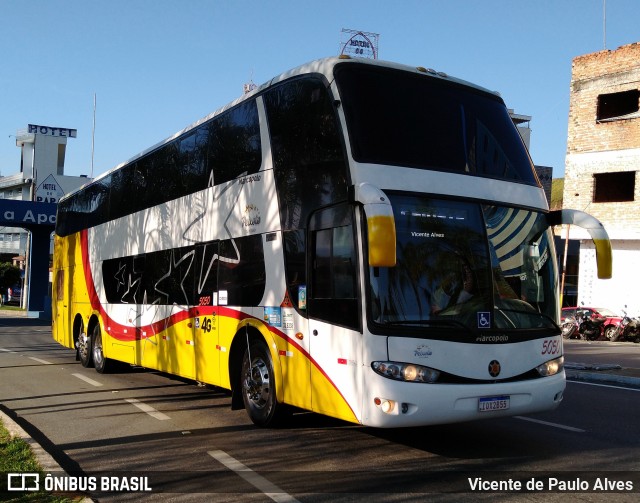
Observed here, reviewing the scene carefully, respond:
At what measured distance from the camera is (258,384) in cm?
896

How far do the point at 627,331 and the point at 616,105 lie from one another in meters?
12.8

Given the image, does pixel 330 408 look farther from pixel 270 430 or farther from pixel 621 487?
pixel 621 487

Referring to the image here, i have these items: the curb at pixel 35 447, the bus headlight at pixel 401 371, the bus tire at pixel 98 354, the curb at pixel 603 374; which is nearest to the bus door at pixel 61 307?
the bus tire at pixel 98 354

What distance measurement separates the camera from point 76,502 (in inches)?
224

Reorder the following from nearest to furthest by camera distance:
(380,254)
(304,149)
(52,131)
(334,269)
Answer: (380,254)
(334,269)
(304,149)
(52,131)

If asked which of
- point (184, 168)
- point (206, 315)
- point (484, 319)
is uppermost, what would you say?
point (184, 168)

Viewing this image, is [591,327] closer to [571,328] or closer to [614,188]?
[571,328]

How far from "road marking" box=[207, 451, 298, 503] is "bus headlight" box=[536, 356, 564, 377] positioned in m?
3.06

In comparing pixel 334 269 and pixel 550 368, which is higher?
pixel 334 269

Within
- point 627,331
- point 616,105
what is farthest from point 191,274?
point 616,105

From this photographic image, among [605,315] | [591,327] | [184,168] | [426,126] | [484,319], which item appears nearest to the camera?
[484,319]

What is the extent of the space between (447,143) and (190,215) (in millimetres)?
4730

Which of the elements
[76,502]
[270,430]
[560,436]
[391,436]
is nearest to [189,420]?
[270,430]

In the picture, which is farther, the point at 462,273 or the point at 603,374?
the point at 603,374
